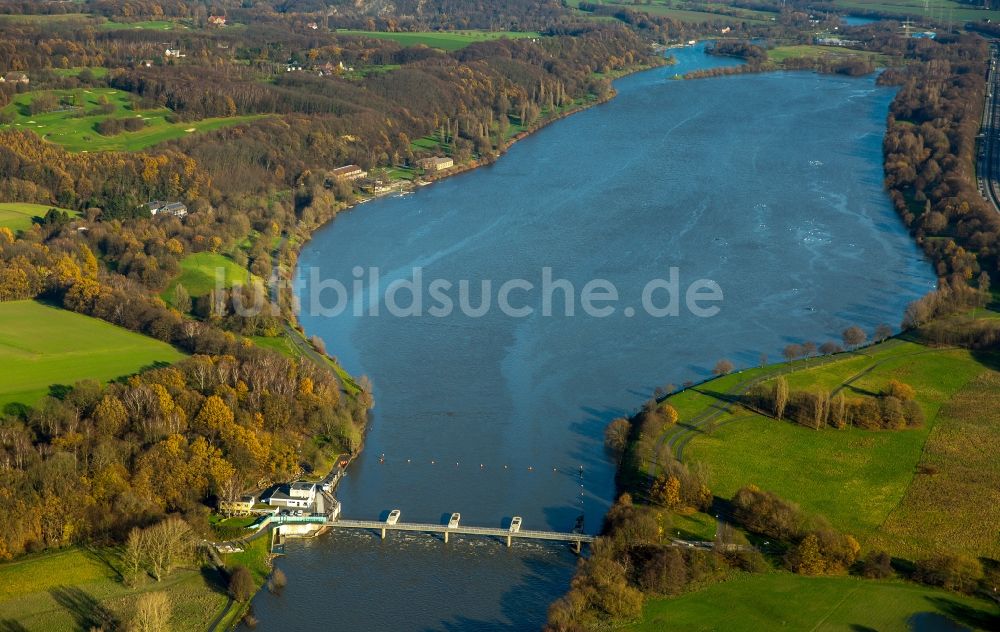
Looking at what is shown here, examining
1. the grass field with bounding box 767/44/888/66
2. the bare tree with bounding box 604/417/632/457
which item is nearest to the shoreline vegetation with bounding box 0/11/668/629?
the bare tree with bounding box 604/417/632/457

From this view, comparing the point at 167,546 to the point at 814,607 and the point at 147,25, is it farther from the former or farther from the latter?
the point at 147,25

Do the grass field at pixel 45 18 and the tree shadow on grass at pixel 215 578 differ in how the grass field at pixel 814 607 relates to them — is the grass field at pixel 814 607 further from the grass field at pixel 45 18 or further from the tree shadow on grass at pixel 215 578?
the grass field at pixel 45 18

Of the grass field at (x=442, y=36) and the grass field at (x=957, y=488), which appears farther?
the grass field at (x=442, y=36)

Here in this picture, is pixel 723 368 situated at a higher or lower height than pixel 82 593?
higher

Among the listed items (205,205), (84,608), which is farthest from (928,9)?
(84,608)

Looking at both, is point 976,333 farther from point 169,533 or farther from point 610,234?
point 169,533

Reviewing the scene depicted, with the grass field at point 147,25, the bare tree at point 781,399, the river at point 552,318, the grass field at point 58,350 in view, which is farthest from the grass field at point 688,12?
the bare tree at point 781,399
